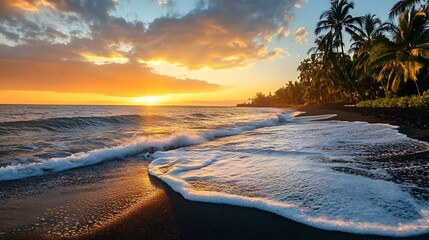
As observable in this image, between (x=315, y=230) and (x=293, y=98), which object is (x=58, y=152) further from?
(x=293, y=98)

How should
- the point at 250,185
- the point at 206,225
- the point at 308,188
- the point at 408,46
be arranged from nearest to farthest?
1. the point at 206,225
2. the point at 308,188
3. the point at 250,185
4. the point at 408,46

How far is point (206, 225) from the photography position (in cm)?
319

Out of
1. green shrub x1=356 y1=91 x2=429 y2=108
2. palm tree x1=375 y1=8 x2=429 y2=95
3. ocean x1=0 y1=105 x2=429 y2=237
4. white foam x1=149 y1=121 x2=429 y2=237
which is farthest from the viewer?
palm tree x1=375 y1=8 x2=429 y2=95

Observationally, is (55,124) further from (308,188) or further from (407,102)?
→ (407,102)

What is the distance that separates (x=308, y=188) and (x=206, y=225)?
187 cm

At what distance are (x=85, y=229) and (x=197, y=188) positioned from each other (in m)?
1.88

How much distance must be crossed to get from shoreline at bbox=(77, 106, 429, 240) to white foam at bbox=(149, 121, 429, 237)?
15 centimetres

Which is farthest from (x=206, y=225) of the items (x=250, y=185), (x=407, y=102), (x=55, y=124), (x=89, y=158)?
(x=407, y=102)

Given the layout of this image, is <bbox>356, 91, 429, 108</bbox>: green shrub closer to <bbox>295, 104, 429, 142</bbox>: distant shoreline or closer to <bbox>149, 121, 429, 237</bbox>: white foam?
<bbox>295, 104, 429, 142</bbox>: distant shoreline

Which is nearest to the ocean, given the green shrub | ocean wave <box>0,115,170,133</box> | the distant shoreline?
the distant shoreline

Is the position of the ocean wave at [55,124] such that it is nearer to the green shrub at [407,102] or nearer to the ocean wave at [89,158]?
Result: the ocean wave at [89,158]

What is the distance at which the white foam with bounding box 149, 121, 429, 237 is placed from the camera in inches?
120

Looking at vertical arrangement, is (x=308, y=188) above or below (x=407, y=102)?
below

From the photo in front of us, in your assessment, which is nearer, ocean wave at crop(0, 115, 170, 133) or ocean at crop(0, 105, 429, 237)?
ocean at crop(0, 105, 429, 237)
